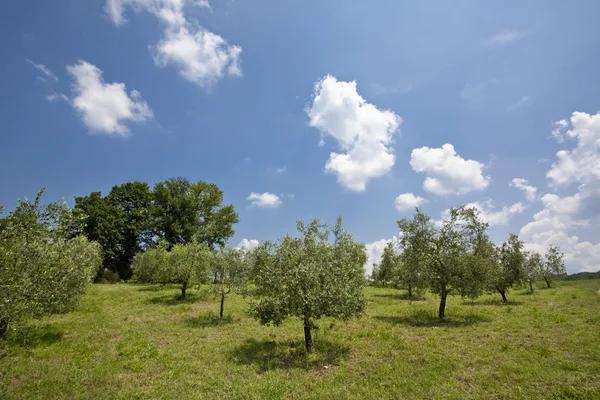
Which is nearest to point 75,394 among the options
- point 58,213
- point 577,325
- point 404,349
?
point 58,213

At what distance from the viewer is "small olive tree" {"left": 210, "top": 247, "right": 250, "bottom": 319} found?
30.1 metres

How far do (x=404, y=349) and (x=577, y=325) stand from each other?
52.7ft

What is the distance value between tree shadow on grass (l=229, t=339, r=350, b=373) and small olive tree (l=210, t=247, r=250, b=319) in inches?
363

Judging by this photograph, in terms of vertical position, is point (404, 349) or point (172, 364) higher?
point (404, 349)

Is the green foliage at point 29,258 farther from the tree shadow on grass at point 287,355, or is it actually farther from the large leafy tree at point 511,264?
the large leafy tree at point 511,264

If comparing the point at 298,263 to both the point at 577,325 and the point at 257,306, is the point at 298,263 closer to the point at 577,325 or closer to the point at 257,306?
the point at 257,306

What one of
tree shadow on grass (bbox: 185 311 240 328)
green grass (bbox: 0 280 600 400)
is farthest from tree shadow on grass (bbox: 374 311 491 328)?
tree shadow on grass (bbox: 185 311 240 328)

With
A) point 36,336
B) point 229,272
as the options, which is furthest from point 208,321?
point 36,336

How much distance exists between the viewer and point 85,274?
23.6 meters

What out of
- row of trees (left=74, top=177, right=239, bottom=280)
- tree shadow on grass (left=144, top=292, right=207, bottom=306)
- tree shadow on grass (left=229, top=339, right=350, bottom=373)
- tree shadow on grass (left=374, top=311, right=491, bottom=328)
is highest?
row of trees (left=74, top=177, right=239, bottom=280)

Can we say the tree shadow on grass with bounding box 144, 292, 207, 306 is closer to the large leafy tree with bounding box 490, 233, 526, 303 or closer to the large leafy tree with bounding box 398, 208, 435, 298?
the large leafy tree with bounding box 398, 208, 435, 298

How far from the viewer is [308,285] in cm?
1875

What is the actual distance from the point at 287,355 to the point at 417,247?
60.0 ft

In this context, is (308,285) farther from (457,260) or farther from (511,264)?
(511,264)
